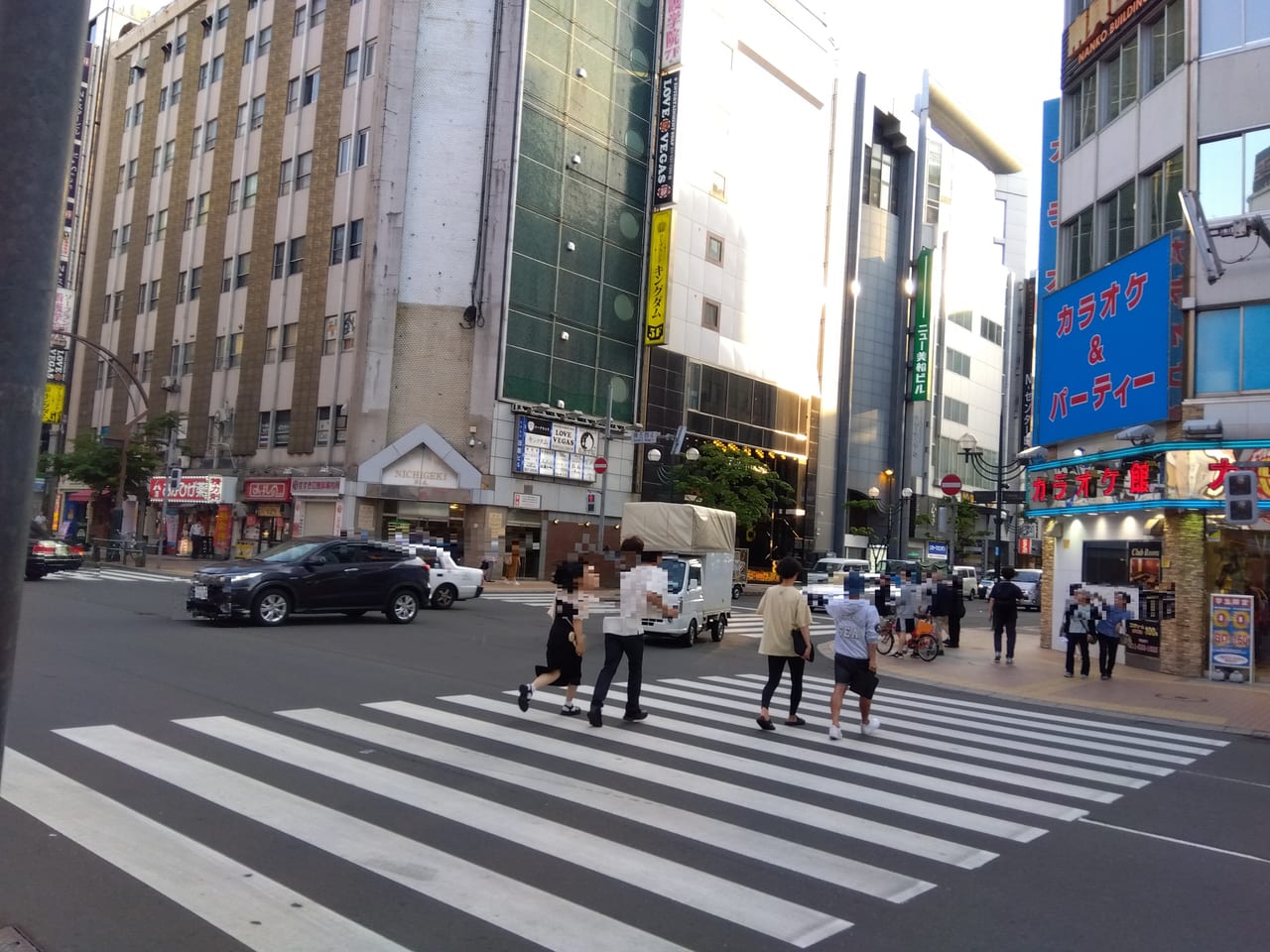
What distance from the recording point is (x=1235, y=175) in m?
18.4

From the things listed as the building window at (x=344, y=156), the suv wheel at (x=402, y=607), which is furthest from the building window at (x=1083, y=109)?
the building window at (x=344, y=156)

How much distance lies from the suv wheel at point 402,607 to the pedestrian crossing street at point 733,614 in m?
4.43

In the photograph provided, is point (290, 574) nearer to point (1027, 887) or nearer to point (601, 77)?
point (1027, 887)

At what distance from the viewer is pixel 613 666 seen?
393 inches

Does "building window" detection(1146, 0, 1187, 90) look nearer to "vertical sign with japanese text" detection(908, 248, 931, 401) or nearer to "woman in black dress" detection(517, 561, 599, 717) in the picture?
"woman in black dress" detection(517, 561, 599, 717)

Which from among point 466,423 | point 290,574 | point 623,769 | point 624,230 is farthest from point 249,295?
point 623,769

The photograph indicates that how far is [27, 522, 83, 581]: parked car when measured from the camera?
2700 cm

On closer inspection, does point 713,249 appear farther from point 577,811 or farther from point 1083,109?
point 577,811

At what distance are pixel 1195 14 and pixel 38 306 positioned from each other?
22.0 metres

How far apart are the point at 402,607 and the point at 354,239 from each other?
2530 cm

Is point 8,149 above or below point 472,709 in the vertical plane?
above

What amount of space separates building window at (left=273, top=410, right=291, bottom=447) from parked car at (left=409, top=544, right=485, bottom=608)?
792 inches

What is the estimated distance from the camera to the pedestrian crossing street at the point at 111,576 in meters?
28.2

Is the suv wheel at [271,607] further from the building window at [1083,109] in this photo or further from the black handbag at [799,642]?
the building window at [1083,109]
